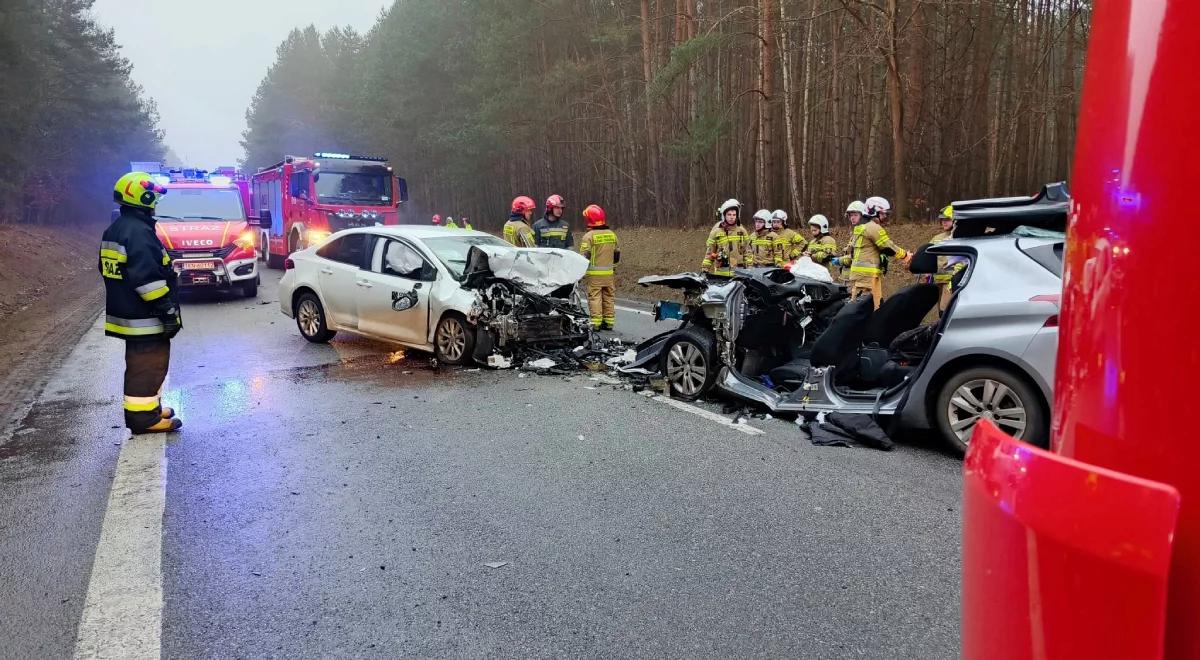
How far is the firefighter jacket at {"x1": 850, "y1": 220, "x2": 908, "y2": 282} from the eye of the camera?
32.0 ft

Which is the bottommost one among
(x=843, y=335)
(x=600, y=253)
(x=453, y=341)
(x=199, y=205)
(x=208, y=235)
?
(x=453, y=341)

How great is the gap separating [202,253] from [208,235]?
0.38m

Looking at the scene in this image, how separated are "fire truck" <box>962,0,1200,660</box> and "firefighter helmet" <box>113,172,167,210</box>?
20.3 ft

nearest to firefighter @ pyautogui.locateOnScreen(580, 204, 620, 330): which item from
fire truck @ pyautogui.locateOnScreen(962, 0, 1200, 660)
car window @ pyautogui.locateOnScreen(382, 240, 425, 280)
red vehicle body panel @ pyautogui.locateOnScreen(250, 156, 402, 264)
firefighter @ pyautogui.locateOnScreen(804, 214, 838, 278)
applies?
car window @ pyautogui.locateOnScreen(382, 240, 425, 280)

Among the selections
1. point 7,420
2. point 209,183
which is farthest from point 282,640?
point 209,183

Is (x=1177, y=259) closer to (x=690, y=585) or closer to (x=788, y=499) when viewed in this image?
(x=690, y=585)

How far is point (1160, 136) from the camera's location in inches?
39.0

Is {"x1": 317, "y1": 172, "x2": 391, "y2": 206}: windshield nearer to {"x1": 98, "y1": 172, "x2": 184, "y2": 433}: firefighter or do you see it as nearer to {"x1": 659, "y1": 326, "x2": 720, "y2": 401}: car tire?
{"x1": 98, "y1": 172, "x2": 184, "y2": 433}: firefighter

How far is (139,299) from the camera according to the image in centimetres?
583

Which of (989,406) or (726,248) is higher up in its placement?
(726,248)

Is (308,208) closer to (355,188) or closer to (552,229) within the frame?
(355,188)

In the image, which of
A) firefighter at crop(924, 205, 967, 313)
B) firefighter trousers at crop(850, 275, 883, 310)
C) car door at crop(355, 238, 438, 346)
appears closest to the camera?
firefighter at crop(924, 205, 967, 313)

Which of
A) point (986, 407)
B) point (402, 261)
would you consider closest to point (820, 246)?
point (402, 261)

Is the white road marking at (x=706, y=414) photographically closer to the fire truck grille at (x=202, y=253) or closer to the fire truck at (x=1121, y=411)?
the fire truck at (x=1121, y=411)
